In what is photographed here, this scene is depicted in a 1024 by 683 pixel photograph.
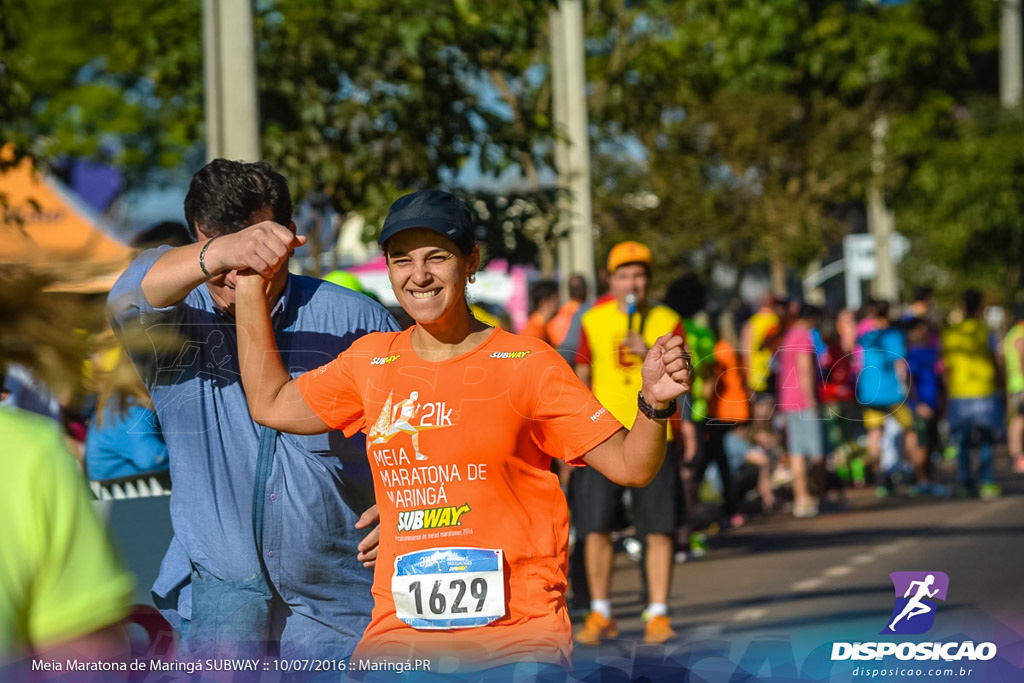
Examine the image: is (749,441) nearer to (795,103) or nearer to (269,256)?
(269,256)

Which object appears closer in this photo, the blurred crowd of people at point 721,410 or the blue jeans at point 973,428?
the blurred crowd of people at point 721,410

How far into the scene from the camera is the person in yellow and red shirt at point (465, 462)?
323cm

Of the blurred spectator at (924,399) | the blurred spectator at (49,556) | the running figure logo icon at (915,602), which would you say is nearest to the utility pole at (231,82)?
the running figure logo icon at (915,602)

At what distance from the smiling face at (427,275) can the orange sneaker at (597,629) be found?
4.83 metres

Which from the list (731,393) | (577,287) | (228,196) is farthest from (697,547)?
(228,196)

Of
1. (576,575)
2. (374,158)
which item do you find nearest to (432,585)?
(576,575)

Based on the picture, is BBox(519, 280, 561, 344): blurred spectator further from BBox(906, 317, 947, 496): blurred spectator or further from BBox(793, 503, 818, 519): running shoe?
BBox(906, 317, 947, 496): blurred spectator

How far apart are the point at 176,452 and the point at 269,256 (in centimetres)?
71

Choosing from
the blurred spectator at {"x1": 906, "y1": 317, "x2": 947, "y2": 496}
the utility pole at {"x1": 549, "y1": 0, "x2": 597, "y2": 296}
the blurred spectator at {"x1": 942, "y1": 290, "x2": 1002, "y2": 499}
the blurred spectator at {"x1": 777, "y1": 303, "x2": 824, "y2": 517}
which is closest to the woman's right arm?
the blurred spectator at {"x1": 777, "y1": 303, "x2": 824, "y2": 517}

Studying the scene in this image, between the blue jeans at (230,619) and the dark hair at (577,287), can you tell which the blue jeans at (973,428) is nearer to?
the dark hair at (577,287)

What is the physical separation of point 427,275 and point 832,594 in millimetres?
6477

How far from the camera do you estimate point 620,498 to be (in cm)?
827

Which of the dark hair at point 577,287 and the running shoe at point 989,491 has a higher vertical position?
the dark hair at point 577,287

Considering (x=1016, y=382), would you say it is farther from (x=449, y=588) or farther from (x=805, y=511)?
(x=449, y=588)
